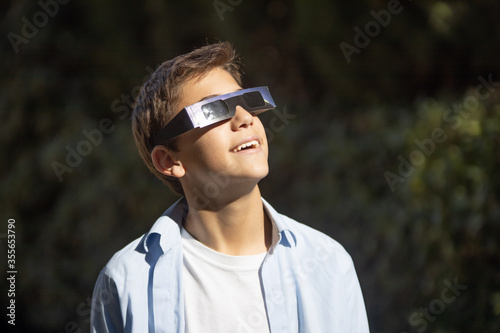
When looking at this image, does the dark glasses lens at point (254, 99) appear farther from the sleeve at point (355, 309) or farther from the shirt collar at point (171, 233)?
the sleeve at point (355, 309)

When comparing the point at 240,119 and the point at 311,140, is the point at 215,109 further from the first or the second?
the point at 311,140

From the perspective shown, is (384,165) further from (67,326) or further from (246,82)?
(67,326)

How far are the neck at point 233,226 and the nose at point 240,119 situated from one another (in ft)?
0.84

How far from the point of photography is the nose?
222 cm

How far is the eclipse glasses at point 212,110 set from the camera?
7.21 feet

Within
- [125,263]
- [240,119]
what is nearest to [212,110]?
[240,119]

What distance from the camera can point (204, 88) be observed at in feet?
7.55

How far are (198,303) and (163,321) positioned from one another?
151 mm

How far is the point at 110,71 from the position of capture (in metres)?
4.98

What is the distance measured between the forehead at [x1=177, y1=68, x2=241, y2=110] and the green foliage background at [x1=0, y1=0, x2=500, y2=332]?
1689 millimetres

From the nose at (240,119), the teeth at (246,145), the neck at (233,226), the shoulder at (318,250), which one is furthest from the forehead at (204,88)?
the shoulder at (318,250)

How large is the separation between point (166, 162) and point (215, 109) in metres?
0.36

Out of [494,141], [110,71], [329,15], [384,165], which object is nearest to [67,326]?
[110,71]

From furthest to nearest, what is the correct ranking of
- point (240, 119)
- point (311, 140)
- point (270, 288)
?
point (311, 140)
point (240, 119)
point (270, 288)
